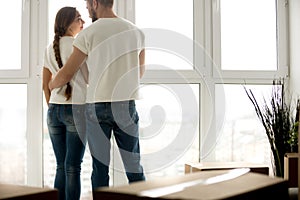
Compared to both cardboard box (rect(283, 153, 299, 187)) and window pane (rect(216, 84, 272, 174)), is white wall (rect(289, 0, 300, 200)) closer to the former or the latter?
window pane (rect(216, 84, 272, 174))

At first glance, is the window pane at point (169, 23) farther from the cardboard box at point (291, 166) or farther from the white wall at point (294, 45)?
the cardboard box at point (291, 166)

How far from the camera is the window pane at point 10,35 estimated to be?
12.3 ft

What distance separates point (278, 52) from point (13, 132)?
92.4 inches

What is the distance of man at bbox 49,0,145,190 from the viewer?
263 cm

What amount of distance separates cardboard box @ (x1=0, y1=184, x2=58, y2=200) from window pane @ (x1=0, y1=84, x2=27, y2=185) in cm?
260

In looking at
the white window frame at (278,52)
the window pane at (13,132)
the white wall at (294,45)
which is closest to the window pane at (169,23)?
the white window frame at (278,52)

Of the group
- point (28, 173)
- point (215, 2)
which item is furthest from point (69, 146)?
point (215, 2)

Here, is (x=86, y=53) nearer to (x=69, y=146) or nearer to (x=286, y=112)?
(x=69, y=146)

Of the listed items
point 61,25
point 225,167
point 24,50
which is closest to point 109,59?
point 61,25

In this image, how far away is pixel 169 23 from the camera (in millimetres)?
3885

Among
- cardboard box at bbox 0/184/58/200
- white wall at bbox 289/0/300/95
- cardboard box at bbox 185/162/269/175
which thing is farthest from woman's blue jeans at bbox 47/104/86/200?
white wall at bbox 289/0/300/95

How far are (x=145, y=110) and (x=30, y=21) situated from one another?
3.92ft

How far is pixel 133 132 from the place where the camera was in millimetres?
2646

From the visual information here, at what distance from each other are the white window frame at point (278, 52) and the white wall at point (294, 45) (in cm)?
6
